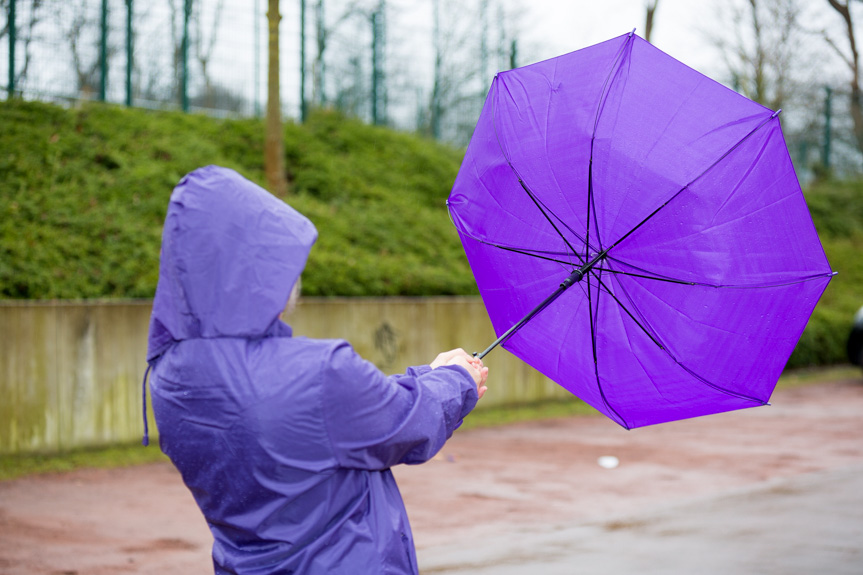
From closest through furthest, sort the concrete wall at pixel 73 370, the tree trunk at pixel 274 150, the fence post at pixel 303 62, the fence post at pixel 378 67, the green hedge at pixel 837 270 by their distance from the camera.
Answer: the concrete wall at pixel 73 370, the tree trunk at pixel 274 150, the fence post at pixel 303 62, the fence post at pixel 378 67, the green hedge at pixel 837 270

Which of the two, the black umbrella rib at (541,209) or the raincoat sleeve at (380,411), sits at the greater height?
the black umbrella rib at (541,209)

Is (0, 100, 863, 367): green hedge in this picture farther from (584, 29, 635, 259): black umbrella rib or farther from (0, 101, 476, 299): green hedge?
(584, 29, 635, 259): black umbrella rib

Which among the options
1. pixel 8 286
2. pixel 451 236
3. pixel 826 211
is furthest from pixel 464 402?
pixel 826 211

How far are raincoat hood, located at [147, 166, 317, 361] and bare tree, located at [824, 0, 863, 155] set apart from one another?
93.9ft

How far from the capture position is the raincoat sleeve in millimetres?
1786

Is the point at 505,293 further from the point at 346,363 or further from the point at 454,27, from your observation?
the point at 454,27

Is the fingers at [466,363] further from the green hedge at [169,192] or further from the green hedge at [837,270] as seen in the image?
the green hedge at [837,270]

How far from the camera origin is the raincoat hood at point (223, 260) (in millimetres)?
1827

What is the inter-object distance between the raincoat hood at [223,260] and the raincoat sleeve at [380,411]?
0.20 m

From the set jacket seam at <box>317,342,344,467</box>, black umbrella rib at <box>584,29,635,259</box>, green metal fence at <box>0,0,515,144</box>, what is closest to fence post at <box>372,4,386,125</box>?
green metal fence at <box>0,0,515,144</box>

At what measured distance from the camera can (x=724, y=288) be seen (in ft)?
9.95

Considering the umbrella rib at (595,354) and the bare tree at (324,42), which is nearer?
the umbrella rib at (595,354)

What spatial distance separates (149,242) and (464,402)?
849 centimetres

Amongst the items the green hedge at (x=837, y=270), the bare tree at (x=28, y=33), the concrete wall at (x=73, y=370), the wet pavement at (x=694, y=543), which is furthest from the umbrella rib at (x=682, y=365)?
the green hedge at (x=837, y=270)
